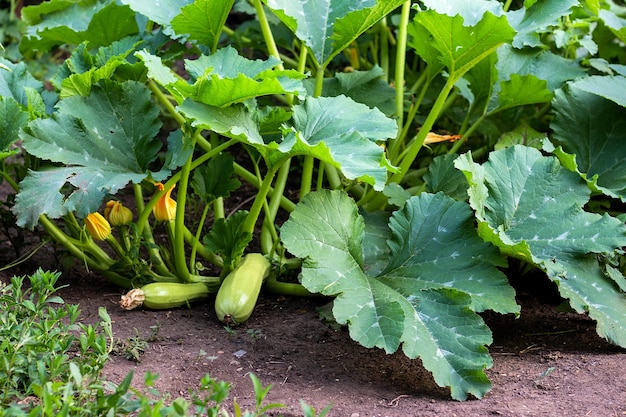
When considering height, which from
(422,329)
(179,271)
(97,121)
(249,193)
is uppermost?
(97,121)

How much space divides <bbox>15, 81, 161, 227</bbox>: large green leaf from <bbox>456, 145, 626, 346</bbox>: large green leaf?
105 cm

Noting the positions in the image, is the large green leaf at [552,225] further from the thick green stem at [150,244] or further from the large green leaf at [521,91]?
the thick green stem at [150,244]

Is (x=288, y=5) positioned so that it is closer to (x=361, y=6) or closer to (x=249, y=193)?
(x=361, y=6)

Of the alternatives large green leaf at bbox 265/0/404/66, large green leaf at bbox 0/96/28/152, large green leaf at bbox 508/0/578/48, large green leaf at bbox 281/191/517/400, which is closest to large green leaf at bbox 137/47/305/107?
large green leaf at bbox 265/0/404/66

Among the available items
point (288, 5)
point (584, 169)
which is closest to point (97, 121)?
point (288, 5)

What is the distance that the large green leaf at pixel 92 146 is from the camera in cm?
235

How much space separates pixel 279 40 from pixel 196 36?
3.63 feet

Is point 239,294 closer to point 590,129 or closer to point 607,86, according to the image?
point 590,129

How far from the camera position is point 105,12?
9.56 ft

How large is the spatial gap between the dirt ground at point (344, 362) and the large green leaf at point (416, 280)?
13cm

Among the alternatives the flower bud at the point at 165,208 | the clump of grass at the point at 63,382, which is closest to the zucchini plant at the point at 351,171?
the flower bud at the point at 165,208

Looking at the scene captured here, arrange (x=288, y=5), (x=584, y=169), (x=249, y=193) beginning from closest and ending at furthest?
(x=288, y=5) → (x=584, y=169) → (x=249, y=193)

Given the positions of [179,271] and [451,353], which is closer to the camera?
[451,353]

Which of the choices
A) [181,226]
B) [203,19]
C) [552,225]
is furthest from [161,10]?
[552,225]
